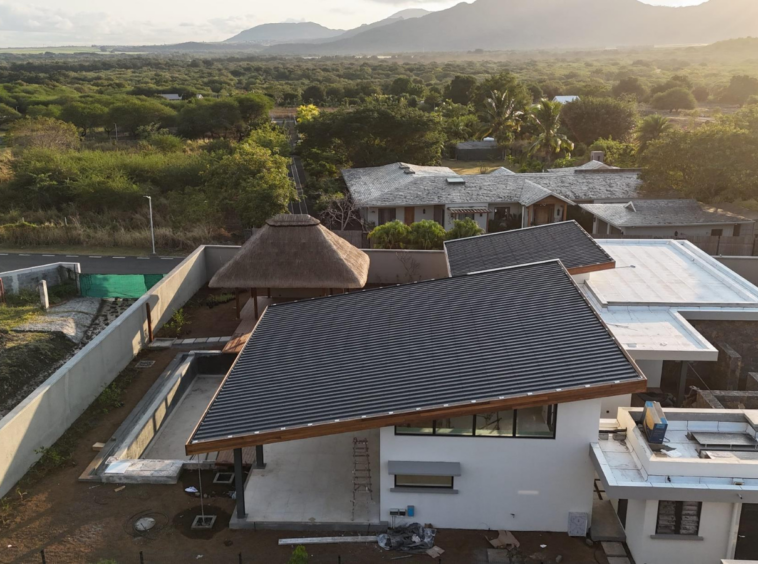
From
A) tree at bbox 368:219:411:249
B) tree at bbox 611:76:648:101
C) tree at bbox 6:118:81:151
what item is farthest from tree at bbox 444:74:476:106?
tree at bbox 368:219:411:249

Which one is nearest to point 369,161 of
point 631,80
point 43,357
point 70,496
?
point 43,357

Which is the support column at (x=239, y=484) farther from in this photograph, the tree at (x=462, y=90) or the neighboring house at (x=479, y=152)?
the tree at (x=462, y=90)

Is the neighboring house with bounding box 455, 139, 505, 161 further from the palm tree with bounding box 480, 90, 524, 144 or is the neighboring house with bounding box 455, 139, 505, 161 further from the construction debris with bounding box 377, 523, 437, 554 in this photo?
the construction debris with bounding box 377, 523, 437, 554

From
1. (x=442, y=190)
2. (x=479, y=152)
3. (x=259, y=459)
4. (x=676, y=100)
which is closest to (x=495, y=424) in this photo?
(x=259, y=459)

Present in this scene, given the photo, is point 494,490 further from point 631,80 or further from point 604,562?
point 631,80

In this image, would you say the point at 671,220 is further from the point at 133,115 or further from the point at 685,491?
the point at 133,115

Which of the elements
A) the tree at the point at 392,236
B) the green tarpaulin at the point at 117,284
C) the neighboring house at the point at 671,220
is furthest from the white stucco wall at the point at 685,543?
the neighboring house at the point at 671,220
